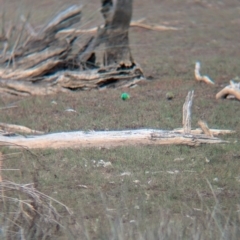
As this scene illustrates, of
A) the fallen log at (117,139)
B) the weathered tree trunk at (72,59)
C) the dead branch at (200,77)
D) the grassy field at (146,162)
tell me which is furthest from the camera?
the dead branch at (200,77)

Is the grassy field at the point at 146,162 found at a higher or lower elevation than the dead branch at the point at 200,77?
higher

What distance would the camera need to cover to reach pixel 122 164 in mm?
6781

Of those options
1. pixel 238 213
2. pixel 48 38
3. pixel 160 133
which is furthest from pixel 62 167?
pixel 48 38

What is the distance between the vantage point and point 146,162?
6793 mm

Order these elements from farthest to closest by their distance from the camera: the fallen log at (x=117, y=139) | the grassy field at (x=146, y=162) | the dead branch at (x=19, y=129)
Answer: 1. the dead branch at (x=19, y=129)
2. the fallen log at (x=117, y=139)
3. the grassy field at (x=146, y=162)

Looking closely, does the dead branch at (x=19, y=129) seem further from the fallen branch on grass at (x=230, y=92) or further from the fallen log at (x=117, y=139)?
the fallen branch on grass at (x=230, y=92)

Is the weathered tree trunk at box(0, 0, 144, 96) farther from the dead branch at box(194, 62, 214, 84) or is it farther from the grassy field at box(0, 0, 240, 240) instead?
the dead branch at box(194, 62, 214, 84)

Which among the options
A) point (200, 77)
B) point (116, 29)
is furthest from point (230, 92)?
point (116, 29)

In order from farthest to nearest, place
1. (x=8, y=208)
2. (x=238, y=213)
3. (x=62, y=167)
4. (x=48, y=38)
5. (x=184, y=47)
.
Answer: (x=184, y=47) → (x=48, y=38) → (x=62, y=167) → (x=8, y=208) → (x=238, y=213)

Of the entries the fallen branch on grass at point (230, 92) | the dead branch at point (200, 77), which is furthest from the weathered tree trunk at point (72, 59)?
the fallen branch on grass at point (230, 92)

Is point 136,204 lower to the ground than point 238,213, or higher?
lower

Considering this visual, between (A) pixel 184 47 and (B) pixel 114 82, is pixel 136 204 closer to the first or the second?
(B) pixel 114 82

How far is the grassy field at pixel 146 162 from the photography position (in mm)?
4266

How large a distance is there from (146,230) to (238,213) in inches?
28.4
